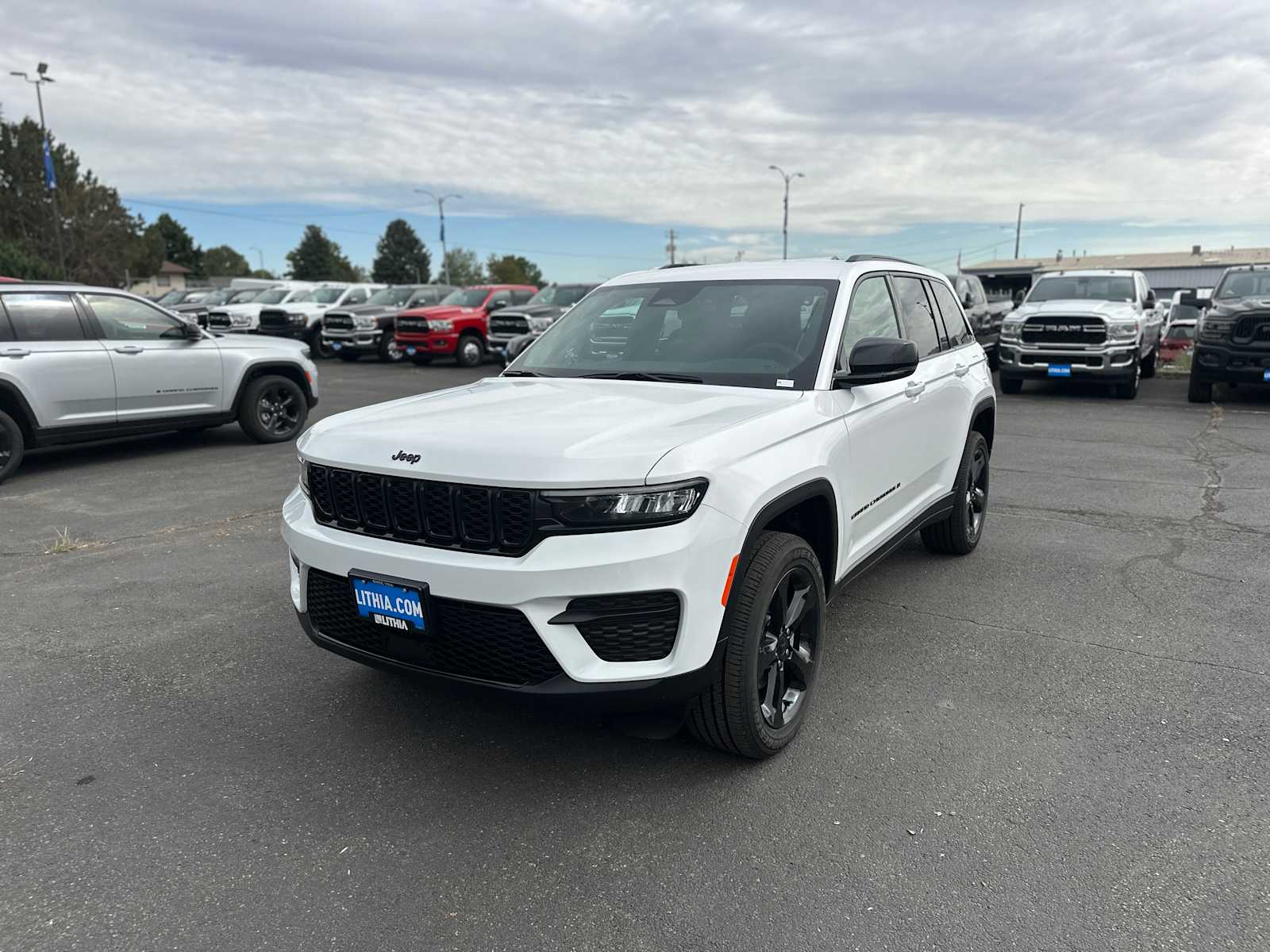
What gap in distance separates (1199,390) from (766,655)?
42.4ft

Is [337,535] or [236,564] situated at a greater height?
[337,535]

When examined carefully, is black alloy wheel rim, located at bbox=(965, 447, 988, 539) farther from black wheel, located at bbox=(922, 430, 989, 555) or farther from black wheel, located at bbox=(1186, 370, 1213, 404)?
black wheel, located at bbox=(1186, 370, 1213, 404)

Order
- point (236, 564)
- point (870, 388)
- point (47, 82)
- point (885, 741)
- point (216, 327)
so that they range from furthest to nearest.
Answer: point (47, 82) < point (216, 327) < point (236, 564) < point (870, 388) < point (885, 741)

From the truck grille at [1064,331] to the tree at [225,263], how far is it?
14373cm

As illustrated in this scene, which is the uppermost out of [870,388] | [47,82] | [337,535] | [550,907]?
[47,82]

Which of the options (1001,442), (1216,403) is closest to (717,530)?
(1001,442)

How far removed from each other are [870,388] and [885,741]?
1568 mm

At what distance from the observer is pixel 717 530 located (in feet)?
9.09

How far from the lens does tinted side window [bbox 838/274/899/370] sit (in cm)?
392

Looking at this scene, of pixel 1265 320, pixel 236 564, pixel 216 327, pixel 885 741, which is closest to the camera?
pixel 885 741

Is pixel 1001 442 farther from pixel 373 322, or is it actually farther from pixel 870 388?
pixel 373 322

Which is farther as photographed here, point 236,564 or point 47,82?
point 47,82

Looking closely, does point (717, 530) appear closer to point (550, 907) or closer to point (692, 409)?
point (692, 409)

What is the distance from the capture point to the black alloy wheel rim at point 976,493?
18.5 ft
